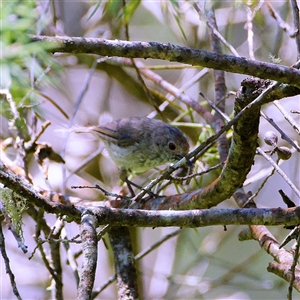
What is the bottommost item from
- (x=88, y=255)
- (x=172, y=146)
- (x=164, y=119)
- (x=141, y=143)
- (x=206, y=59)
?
(x=88, y=255)

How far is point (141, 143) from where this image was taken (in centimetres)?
429

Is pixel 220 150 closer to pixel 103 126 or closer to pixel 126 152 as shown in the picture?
pixel 126 152

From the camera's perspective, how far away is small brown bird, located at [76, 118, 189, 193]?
4.11 meters

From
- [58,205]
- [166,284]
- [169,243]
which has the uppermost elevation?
[169,243]

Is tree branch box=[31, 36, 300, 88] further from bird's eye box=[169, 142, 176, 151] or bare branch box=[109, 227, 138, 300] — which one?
bird's eye box=[169, 142, 176, 151]

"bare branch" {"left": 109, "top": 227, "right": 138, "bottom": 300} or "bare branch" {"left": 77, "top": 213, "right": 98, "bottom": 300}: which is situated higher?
"bare branch" {"left": 109, "top": 227, "right": 138, "bottom": 300}

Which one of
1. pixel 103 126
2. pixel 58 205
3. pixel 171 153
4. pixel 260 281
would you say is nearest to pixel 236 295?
pixel 260 281

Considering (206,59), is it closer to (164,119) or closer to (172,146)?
(172,146)

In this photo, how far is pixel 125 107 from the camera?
5828 mm

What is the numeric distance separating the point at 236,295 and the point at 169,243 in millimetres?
835

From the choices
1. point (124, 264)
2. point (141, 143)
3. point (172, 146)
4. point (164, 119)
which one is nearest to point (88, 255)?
point (124, 264)

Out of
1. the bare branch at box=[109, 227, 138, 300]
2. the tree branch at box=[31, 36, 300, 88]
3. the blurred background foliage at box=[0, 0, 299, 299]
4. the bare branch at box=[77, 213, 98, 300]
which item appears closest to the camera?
the bare branch at box=[77, 213, 98, 300]

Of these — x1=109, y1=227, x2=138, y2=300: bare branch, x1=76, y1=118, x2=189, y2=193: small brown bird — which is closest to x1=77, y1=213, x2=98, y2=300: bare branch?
x1=109, y1=227, x2=138, y2=300: bare branch

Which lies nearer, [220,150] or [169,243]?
[220,150]
